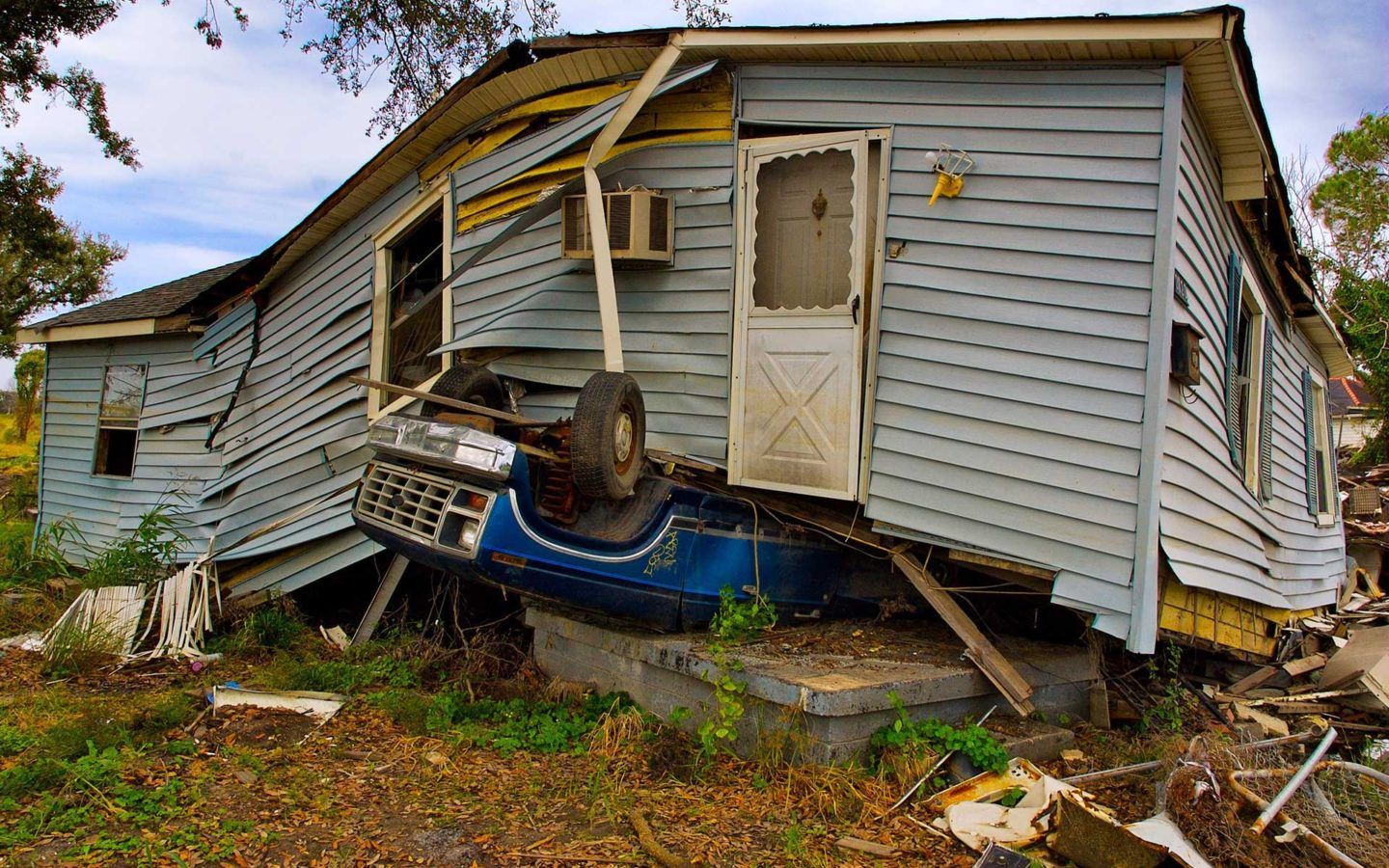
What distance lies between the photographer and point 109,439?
12109 mm

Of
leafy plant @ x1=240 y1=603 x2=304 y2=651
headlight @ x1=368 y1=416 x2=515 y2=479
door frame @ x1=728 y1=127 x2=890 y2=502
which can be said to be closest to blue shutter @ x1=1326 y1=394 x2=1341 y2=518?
door frame @ x1=728 y1=127 x2=890 y2=502

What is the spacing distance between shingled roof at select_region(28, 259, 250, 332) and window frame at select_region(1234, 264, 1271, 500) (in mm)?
9676

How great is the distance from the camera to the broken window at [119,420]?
38.5 feet

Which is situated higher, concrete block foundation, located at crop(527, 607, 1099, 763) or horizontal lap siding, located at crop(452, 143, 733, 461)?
horizontal lap siding, located at crop(452, 143, 733, 461)

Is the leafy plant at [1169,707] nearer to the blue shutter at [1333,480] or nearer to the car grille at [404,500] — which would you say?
the car grille at [404,500]

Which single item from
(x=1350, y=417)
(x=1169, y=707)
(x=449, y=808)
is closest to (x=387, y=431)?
(x=449, y=808)

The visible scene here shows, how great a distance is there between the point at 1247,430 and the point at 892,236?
3.62 m

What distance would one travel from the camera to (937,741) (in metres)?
4.85

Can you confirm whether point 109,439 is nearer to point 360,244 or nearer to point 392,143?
point 360,244

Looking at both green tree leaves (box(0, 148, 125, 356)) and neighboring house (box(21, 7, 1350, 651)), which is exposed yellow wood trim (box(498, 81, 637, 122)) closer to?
neighboring house (box(21, 7, 1350, 651))

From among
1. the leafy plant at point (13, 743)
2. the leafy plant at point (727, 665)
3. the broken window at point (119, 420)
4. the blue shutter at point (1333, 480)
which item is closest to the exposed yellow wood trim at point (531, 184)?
the leafy plant at point (727, 665)

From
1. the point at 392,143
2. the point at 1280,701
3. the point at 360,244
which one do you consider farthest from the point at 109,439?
the point at 1280,701

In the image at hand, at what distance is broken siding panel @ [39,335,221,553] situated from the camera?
10766 mm

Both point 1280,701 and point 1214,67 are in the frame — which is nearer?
point 1214,67
